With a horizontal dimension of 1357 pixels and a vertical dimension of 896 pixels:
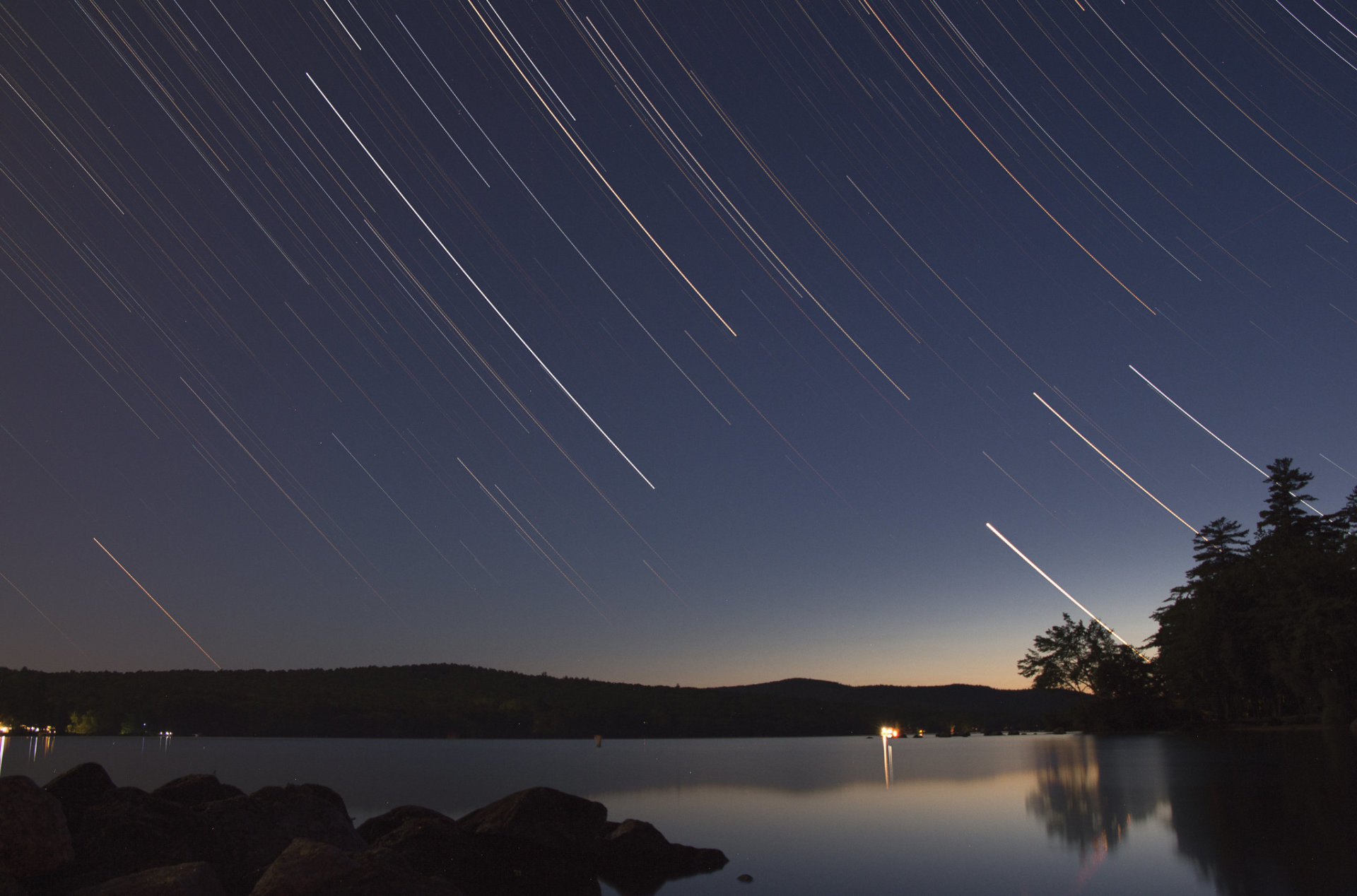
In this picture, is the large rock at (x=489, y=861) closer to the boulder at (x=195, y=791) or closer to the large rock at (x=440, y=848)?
the large rock at (x=440, y=848)

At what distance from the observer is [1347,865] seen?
14.2 m

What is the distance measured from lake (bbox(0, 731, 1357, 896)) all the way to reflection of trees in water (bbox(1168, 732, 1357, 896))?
0.26 ft

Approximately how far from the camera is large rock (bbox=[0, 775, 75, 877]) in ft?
38.9

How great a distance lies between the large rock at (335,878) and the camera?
11.0m

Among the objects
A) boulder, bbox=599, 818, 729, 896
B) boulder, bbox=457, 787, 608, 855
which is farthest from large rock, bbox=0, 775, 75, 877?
boulder, bbox=599, 818, 729, 896

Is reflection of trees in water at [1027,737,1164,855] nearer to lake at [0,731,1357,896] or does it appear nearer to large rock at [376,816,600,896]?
lake at [0,731,1357,896]

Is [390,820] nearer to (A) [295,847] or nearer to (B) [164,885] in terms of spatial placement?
(A) [295,847]

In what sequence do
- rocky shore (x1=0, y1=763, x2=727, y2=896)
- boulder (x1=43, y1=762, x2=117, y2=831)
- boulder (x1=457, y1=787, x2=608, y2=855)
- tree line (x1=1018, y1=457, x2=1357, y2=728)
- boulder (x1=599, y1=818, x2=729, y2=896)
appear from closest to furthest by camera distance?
rocky shore (x1=0, y1=763, x2=727, y2=896), boulder (x1=43, y1=762, x2=117, y2=831), boulder (x1=599, y1=818, x2=729, y2=896), boulder (x1=457, y1=787, x2=608, y2=855), tree line (x1=1018, y1=457, x2=1357, y2=728)

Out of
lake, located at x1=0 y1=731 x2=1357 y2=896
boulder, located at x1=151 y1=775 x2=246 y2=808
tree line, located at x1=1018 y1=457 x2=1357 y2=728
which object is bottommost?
lake, located at x1=0 y1=731 x2=1357 y2=896

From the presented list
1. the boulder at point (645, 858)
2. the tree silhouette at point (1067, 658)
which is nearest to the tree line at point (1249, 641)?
the tree silhouette at point (1067, 658)

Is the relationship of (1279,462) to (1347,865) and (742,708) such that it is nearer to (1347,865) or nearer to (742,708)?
(1347,865)

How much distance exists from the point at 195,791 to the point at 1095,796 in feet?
91.2

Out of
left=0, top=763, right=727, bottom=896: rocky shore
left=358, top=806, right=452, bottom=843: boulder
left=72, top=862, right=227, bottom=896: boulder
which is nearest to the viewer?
left=72, top=862, right=227, bottom=896: boulder

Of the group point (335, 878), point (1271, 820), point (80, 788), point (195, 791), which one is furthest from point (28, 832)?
point (1271, 820)
